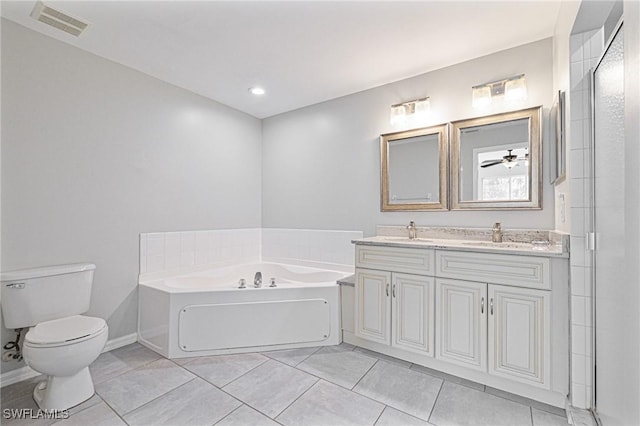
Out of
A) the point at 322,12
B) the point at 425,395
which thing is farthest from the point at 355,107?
the point at 425,395

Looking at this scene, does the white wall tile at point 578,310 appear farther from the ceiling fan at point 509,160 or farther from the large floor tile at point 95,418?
the large floor tile at point 95,418

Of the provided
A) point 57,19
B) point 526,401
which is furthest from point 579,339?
point 57,19

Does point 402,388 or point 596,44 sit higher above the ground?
point 596,44

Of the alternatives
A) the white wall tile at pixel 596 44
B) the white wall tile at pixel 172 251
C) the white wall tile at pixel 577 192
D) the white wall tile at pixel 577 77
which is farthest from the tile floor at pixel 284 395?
the white wall tile at pixel 596 44

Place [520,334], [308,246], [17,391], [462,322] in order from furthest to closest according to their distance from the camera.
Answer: [308,246] → [462,322] → [17,391] → [520,334]

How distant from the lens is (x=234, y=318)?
249 cm

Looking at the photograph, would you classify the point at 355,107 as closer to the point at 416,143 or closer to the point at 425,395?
the point at 416,143

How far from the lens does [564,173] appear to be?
1783 mm

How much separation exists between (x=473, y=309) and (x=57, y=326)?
269 cm

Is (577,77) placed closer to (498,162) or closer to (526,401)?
(498,162)

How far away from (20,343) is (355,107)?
3327 mm

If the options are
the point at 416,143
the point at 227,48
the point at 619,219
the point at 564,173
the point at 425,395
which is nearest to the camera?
the point at 619,219

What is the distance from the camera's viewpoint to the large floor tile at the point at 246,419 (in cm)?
165

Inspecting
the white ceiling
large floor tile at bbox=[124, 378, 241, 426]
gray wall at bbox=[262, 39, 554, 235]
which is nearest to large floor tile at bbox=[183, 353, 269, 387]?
large floor tile at bbox=[124, 378, 241, 426]
